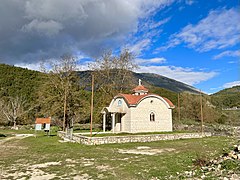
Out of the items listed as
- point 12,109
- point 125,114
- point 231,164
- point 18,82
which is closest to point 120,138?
point 125,114

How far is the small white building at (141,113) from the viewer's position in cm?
2394

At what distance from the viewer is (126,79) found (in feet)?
105

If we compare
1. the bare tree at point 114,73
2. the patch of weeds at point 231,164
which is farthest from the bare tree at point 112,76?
the patch of weeds at point 231,164

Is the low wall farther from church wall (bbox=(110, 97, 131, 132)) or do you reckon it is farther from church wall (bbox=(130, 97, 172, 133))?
church wall (bbox=(110, 97, 131, 132))

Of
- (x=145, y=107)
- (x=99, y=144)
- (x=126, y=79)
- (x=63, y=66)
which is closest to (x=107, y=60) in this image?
(x=126, y=79)

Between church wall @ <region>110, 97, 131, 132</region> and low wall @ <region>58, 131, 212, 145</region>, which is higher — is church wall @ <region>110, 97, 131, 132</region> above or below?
above

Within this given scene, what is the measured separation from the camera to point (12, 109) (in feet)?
132

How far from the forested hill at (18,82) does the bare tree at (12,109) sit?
321 centimetres

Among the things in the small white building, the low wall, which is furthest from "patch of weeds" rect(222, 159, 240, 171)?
the small white building

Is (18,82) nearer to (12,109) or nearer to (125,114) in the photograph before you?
(12,109)

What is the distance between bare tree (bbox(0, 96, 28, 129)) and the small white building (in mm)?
20991

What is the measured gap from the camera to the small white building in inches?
942

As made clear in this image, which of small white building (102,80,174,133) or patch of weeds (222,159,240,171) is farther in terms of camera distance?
small white building (102,80,174,133)

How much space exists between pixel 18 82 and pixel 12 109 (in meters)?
8.76
